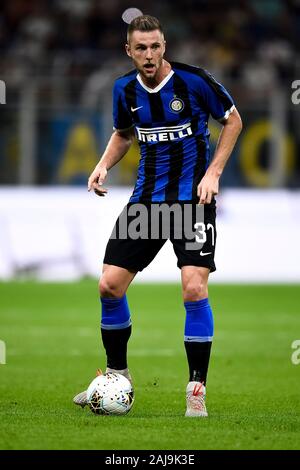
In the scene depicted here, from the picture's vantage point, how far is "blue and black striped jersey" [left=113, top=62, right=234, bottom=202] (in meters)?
6.18

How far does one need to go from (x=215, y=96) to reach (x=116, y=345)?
1.59m

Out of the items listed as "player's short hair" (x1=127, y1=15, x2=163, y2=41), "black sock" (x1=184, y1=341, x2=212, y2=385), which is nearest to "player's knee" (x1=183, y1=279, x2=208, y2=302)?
"black sock" (x1=184, y1=341, x2=212, y2=385)

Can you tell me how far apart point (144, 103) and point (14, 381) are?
249 cm

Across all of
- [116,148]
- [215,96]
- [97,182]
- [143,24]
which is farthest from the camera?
[116,148]

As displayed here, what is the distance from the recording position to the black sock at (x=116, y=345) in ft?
20.9

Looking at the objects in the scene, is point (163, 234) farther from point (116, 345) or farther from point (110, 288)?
point (116, 345)

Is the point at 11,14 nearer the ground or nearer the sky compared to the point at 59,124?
nearer the sky

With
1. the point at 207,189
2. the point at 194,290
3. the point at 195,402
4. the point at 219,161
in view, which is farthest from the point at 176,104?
the point at 195,402

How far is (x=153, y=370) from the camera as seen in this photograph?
8.44 m

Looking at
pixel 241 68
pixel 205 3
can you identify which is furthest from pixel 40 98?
pixel 205 3

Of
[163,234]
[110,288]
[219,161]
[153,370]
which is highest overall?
[219,161]

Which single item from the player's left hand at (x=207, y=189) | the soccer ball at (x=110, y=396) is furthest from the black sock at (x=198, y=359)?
the player's left hand at (x=207, y=189)

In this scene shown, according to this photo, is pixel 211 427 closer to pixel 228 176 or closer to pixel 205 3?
pixel 228 176

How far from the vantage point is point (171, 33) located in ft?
67.4
